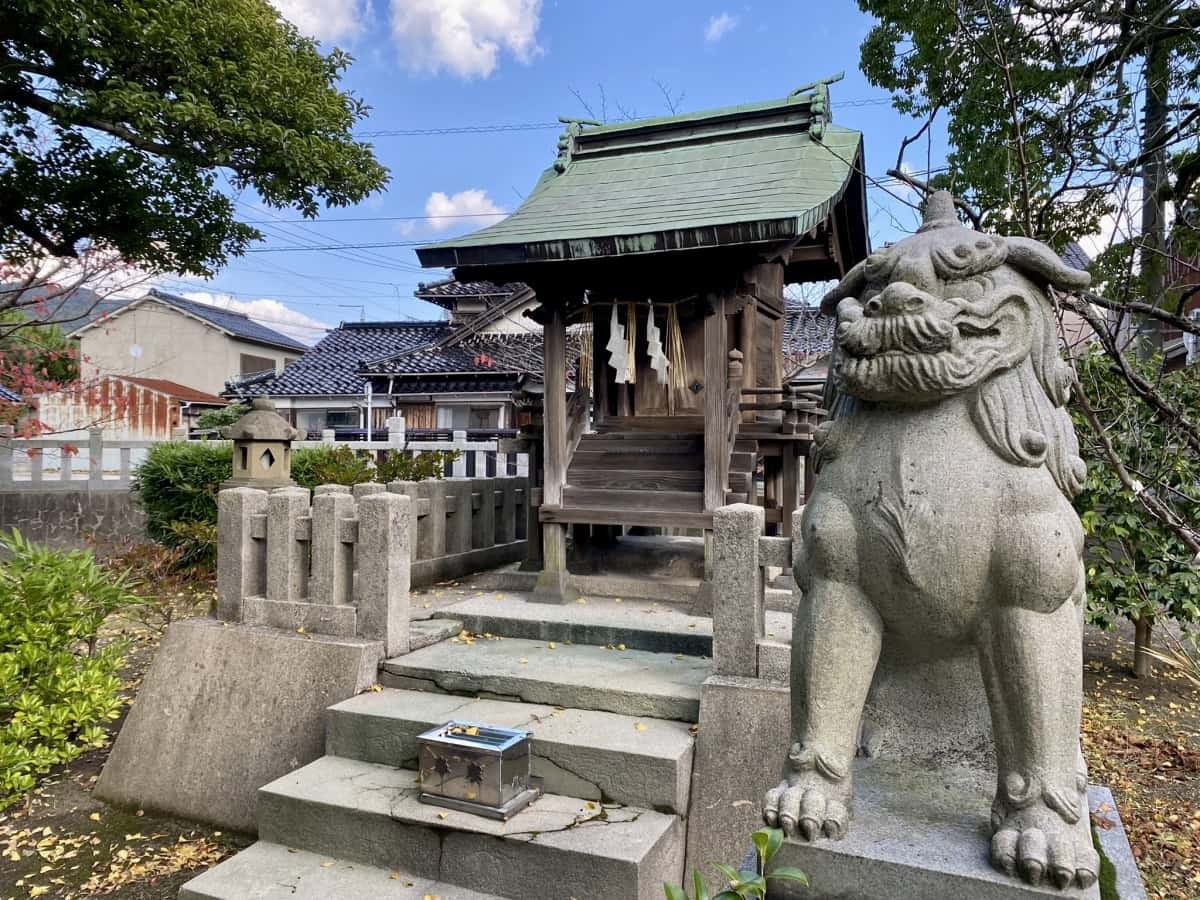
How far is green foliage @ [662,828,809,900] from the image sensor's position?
1916 mm

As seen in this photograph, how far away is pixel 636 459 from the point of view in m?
6.82

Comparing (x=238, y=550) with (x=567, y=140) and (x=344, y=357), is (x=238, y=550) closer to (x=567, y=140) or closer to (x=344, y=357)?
(x=567, y=140)

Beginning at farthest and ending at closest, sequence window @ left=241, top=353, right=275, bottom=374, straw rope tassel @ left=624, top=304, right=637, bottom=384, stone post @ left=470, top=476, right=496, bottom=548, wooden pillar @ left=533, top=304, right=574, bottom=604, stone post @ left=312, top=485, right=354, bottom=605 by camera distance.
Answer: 1. window @ left=241, top=353, right=275, bottom=374
2. stone post @ left=470, top=476, right=496, bottom=548
3. straw rope tassel @ left=624, top=304, right=637, bottom=384
4. wooden pillar @ left=533, top=304, right=574, bottom=604
5. stone post @ left=312, top=485, right=354, bottom=605

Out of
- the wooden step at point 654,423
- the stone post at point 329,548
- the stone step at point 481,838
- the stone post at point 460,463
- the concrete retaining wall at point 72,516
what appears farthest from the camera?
the concrete retaining wall at point 72,516

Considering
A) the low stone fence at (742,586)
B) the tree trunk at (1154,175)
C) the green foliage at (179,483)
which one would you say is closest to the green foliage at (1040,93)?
the tree trunk at (1154,175)

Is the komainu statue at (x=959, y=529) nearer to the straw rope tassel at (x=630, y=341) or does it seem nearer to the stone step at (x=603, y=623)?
the stone step at (x=603, y=623)

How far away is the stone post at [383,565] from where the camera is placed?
4.62m

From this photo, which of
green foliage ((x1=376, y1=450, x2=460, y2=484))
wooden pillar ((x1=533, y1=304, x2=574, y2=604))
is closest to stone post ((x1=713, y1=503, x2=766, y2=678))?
wooden pillar ((x1=533, y1=304, x2=574, y2=604))

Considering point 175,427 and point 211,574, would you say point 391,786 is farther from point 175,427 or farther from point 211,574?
point 175,427

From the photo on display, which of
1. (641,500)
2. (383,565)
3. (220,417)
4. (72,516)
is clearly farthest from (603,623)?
(220,417)

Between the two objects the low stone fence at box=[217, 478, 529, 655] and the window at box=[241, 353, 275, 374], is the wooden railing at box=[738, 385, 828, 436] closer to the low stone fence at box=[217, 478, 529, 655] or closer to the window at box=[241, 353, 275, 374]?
the low stone fence at box=[217, 478, 529, 655]

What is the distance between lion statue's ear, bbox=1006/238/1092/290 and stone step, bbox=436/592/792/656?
2.93 m

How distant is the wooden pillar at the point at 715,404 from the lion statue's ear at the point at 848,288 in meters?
3.54

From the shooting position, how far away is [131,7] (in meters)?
7.06
